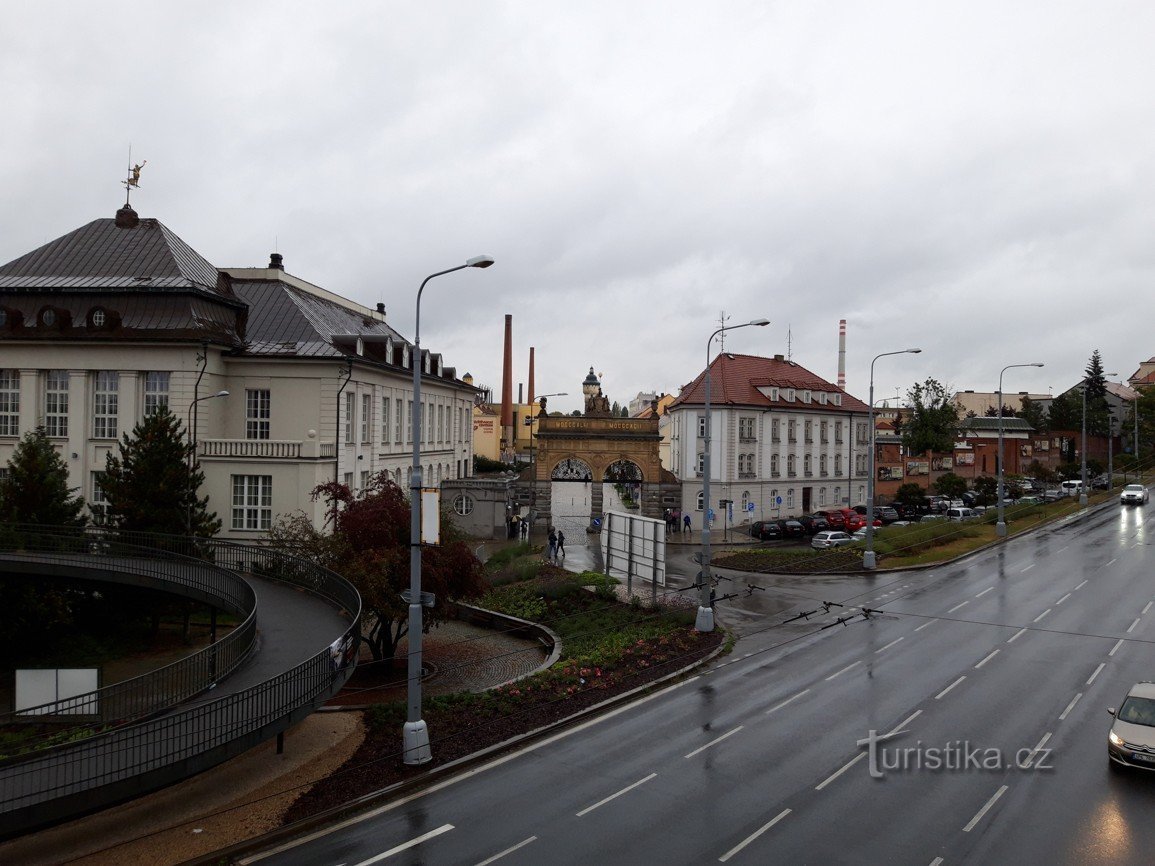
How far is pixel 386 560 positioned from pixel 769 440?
4239 centimetres

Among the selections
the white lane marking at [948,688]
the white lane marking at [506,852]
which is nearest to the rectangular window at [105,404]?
the white lane marking at [506,852]

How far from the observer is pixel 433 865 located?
36.6ft

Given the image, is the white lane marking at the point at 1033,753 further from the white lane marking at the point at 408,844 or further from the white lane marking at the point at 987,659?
the white lane marking at the point at 408,844

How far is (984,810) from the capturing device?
12.5 metres

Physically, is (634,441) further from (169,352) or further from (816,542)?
(169,352)

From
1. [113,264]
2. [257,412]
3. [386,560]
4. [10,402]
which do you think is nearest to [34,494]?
[257,412]

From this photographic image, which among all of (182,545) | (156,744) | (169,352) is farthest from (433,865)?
(169,352)

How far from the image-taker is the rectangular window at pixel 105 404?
35.4 m

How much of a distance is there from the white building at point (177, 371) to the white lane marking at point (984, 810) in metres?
26.5

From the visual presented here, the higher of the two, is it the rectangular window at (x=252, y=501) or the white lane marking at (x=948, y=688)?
the rectangular window at (x=252, y=501)

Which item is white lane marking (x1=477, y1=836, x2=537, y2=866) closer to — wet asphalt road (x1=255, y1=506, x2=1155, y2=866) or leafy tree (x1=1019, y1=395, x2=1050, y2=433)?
wet asphalt road (x1=255, y1=506, x2=1155, y2=866)

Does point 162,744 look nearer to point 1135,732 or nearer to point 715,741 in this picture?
point 715,741

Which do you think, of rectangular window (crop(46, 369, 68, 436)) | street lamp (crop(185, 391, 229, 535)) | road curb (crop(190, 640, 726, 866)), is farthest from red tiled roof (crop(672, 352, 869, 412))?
road curb (crop(190, 640, 726, 866))

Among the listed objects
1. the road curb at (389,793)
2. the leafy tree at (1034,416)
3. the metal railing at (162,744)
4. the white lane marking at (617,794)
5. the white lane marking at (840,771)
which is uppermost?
the leafy tree at (1034,416)
